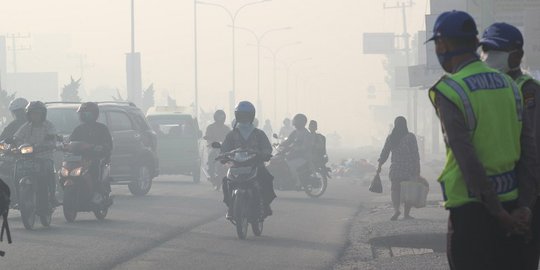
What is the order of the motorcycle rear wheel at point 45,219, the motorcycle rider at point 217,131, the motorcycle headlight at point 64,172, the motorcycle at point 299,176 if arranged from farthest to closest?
the motorcycle rider at point 217,131 < the motorcycle at point 299,176 < the motorcycle headlight at point 64,172 < the motorcycle rear wheel at point 45,219

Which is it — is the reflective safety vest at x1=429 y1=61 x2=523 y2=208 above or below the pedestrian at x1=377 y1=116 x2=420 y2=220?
above

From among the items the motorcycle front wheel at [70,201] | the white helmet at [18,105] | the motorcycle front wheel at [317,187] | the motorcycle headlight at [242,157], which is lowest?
the motorcycle front wheel at [317,187]

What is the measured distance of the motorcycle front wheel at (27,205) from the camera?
53.2 ft

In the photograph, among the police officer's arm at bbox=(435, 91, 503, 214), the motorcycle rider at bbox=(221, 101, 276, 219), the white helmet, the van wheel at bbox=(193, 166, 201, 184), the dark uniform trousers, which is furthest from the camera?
the van wheel at bbox=(193, 166, 201, 184)

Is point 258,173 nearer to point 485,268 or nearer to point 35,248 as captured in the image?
point 35,248

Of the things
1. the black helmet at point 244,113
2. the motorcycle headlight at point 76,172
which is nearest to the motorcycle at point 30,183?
the motorcycle headlight at point 76,172

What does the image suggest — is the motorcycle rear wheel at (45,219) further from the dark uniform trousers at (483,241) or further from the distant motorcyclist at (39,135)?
the dark uniform trousers at (483,241)

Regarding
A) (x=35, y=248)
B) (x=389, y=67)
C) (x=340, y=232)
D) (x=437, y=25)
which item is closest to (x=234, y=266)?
(x=35, y=248)

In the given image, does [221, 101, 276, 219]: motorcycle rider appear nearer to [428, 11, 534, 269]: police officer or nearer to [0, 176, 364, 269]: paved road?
[0, 176, 364, 269]: paved road

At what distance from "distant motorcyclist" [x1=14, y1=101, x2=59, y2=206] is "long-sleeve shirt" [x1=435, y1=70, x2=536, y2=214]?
11.6 meters

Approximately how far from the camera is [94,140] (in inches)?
711

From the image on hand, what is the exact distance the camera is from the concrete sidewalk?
12383 millimetres

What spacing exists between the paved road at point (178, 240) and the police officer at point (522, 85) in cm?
590

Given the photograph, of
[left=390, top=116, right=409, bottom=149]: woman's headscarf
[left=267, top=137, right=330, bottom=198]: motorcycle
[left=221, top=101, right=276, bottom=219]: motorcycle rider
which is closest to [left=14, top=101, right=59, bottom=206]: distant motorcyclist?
[left=221, top=101, right=276, bottom=219]: motorcycle rider
